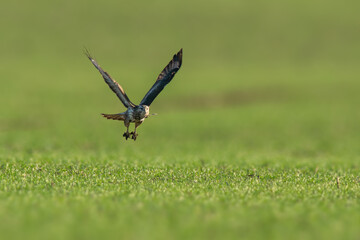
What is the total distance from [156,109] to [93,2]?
5046cm

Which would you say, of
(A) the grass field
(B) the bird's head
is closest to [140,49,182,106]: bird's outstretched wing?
(B) the bird's head

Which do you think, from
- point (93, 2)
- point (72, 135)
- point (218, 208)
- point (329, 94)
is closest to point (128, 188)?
point (218, 208)

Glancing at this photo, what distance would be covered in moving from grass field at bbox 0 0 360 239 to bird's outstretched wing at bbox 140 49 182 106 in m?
2.26

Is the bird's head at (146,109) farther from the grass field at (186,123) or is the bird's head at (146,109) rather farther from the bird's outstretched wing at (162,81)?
the grass field at (186,123)

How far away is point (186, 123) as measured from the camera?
3612 cm

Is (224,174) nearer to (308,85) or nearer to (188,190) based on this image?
(188,190)

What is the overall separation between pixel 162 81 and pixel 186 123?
→ 76.1 feet

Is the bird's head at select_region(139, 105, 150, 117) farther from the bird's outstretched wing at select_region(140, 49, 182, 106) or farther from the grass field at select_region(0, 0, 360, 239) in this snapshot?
the grass field at select_region(0, 0, 360, 239)

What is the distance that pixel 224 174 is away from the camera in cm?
1573

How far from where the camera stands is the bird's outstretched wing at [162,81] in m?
12.8

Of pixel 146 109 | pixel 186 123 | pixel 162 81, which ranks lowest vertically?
pixel 146 109

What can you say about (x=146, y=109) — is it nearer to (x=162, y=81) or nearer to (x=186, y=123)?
(x=162, y=81)

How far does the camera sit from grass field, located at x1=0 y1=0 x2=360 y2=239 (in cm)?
981

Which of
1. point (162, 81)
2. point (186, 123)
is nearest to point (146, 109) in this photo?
point (162, 81)
